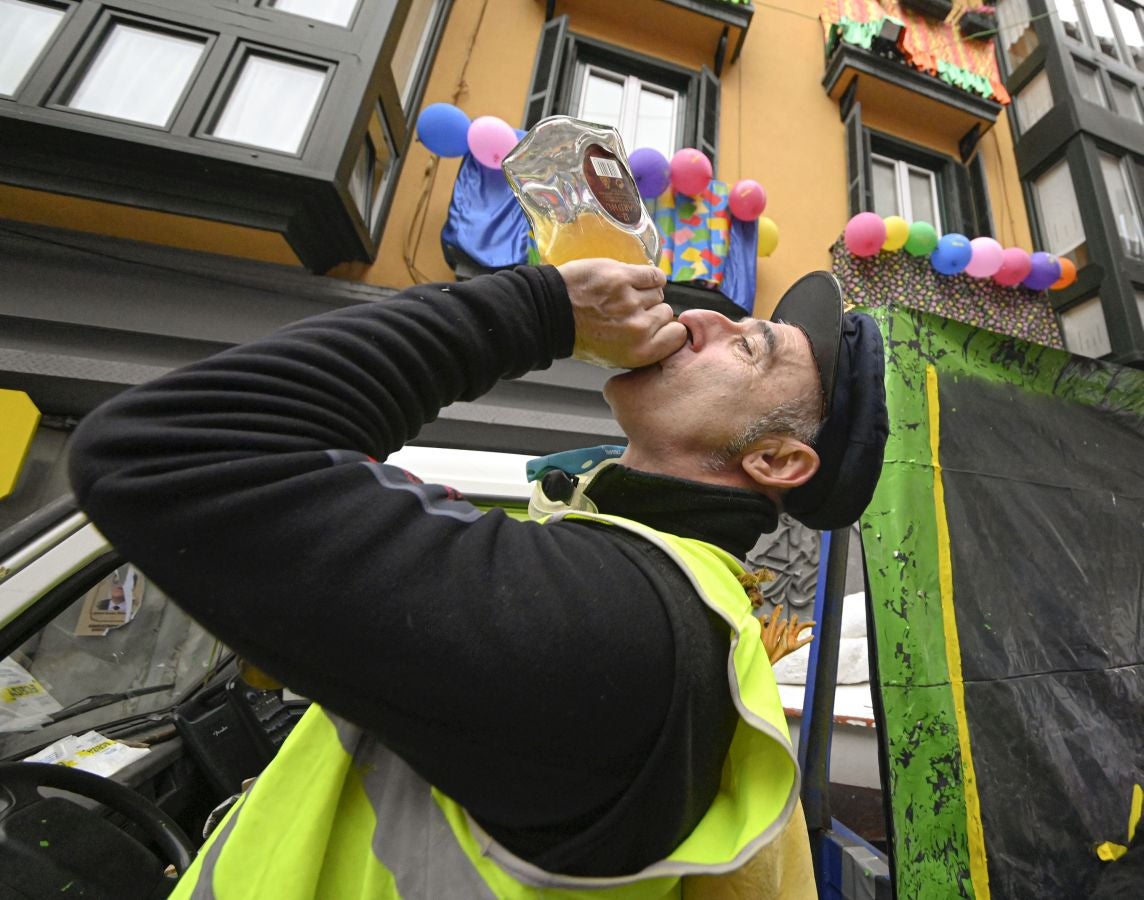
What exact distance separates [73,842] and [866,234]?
6.99m

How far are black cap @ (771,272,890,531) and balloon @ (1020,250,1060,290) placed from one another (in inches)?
274

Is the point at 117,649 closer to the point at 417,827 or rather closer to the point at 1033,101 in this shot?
the point at 417,827

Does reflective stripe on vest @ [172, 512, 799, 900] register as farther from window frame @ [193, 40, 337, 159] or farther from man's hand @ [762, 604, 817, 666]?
window frame @ [193, 40, 337, 159]

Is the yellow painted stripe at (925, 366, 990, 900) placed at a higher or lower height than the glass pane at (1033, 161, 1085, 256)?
lower

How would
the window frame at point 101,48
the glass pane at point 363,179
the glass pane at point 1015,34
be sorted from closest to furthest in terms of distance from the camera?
the window frame at point 101,48, the glass pane at point 363,179, the glass pane at point 1015,34

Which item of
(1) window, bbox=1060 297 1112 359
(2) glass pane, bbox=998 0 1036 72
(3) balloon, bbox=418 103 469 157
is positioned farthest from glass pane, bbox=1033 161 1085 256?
(3) balloon, bbox=418 103 469 157

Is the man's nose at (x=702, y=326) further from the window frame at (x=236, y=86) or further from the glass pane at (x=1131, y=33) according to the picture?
the glass pane at (x=1131, y=33)

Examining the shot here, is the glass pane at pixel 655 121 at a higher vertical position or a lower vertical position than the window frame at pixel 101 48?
higher

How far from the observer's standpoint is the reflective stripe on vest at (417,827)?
70 cm

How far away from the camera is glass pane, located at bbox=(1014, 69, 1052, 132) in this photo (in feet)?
26.9

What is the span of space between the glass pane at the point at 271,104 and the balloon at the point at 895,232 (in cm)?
557

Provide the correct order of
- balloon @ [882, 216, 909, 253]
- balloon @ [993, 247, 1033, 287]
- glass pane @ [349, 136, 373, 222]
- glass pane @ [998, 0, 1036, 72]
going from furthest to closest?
glass pane @ [998, 0, 1036, 72]
balloon @ [993, 247, 1033, 287]
balloon @ [882, 216, 909, 253]
glass pane @ [349, 136, 373, 222]

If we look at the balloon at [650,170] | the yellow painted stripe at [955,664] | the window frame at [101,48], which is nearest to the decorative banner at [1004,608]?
the yellow painted stripe at [955,664]

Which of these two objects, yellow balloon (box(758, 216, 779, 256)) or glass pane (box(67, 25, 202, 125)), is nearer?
glass pane (box(67, 25, 202, 125))
